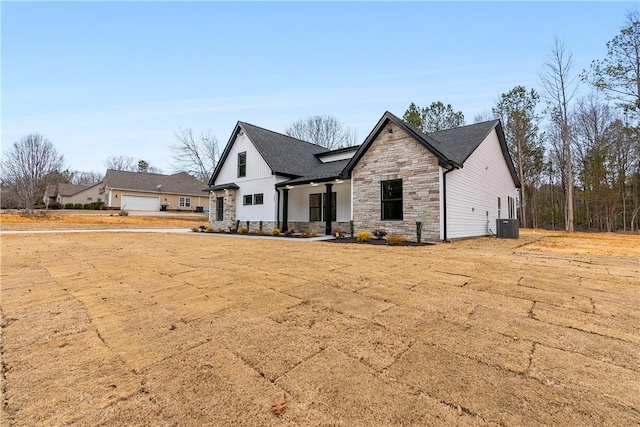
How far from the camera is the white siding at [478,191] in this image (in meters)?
11.1

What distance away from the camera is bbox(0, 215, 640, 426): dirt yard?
61.8 inches

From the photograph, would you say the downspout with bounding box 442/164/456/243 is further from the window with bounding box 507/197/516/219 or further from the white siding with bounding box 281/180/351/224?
the window with bounding box 507/197/516/219

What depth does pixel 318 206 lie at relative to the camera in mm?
15641

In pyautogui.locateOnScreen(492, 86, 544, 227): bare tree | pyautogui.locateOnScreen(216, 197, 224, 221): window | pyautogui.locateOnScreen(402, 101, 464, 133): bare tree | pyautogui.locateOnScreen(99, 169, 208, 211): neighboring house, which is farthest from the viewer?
pyautogui.locateOnScreen(99, 169, 208, 211): neighboring house

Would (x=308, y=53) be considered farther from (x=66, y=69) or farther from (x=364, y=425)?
(x=364, y=425)

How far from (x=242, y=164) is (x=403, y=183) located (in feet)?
34.7

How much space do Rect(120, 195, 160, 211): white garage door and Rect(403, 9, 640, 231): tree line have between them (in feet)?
106

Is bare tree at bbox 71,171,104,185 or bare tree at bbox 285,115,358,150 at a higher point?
bare tree at bbox 285,115,358,150

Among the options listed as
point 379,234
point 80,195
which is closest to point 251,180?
point 379,234

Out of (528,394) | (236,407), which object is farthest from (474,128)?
(236,407)

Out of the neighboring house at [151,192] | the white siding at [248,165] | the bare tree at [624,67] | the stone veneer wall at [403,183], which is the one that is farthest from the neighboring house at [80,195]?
the bare tree at [624,67]

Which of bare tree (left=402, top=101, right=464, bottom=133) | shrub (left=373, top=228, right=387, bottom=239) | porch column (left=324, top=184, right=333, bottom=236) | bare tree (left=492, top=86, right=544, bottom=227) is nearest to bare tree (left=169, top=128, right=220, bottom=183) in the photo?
bare tree (left=402, top=101, right=464, bottom=133)

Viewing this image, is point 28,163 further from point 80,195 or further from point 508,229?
point 508,229

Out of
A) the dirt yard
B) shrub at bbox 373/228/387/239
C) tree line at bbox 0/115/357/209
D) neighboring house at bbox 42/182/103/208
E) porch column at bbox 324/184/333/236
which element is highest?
tree line at bbox 0/115/357/209
